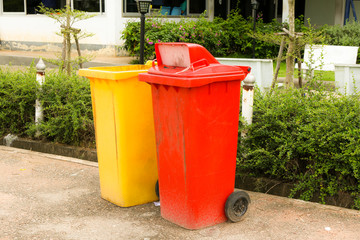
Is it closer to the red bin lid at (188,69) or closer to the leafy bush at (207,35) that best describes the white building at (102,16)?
the leafy bush at (207,35)

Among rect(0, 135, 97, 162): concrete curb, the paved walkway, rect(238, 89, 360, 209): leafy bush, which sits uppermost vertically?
rect(238, 89, 360, 209): leafy bush

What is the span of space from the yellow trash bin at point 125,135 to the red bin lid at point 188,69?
0.36 m

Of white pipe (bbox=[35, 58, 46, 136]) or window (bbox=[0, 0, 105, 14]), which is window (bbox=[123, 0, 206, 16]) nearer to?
window (bbox=[0, 0, 105, 14])

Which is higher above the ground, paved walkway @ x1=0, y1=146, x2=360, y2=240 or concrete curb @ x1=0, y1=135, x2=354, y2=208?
concrete curb @ x1=0, y1=135, x2=354, y2=208

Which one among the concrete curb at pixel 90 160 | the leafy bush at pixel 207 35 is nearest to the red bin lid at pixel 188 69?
the concrete curb at pixel 90 160

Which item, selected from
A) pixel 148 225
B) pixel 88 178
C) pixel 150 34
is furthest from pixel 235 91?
pixel 150 34

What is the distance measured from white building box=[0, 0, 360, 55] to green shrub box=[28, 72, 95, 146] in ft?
31.8

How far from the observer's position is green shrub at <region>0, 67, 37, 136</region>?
22.5 feet

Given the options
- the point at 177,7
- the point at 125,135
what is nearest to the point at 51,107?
the point at 125,135

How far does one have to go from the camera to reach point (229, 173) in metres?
4.12

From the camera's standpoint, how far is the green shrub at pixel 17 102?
6844 mm

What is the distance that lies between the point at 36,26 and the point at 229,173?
49.8 feet

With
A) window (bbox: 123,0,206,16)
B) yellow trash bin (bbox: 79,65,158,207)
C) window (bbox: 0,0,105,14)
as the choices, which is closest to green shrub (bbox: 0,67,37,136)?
yellow trash bin (bbox: 79,65,158,207)

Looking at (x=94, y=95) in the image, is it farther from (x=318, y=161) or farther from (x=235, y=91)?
(x=318, y=161)
